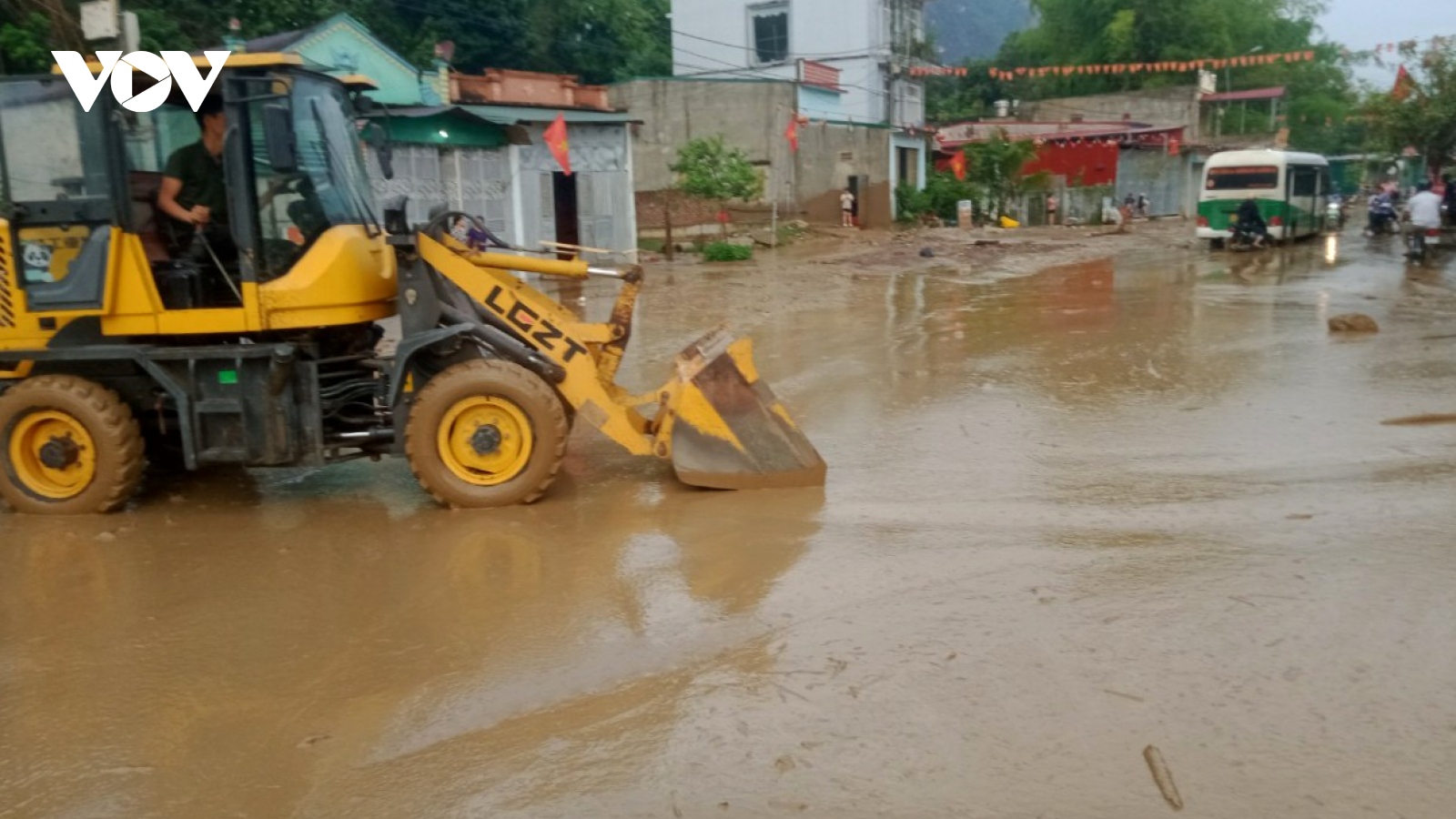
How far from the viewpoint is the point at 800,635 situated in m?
4.98

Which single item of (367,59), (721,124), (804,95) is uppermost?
(804,95)

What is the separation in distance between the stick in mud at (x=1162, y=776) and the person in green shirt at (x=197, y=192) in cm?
546

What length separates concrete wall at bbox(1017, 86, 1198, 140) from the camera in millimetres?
53562

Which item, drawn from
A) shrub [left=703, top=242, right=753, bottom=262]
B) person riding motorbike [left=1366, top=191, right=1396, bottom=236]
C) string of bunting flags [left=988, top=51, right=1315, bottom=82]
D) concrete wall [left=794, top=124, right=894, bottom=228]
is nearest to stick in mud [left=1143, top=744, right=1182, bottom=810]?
shrub [left=703, top=242, right=753, bottom=262]

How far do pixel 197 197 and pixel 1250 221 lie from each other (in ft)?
84.7

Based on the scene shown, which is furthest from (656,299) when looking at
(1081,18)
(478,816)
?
(1081,18)

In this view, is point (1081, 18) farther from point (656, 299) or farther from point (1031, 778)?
point (1031, 778)

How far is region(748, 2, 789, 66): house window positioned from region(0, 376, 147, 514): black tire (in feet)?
127

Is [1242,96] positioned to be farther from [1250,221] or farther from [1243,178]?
[1250,221]

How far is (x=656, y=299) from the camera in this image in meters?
18.1

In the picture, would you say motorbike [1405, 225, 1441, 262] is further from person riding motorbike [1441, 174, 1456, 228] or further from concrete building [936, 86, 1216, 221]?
concrete building [936, 86, 1216, 221]

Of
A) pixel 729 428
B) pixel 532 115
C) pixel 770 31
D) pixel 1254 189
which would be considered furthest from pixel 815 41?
pixel 729 428

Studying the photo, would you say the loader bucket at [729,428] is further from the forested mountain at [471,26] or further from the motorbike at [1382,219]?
the motorbike at [1382,219]

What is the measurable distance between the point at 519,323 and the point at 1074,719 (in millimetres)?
4023
